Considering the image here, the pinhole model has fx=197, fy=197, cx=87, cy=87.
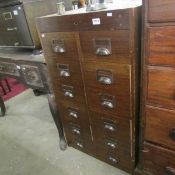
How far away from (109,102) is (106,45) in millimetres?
338

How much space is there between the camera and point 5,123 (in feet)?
7.00

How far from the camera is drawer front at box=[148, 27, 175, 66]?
2.51 ft

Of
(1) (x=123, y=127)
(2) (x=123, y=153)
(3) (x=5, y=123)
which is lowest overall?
(3) (x=5, y=123)

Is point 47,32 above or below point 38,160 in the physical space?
above

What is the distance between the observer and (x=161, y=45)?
80cm

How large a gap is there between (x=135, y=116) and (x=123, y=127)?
0.11m

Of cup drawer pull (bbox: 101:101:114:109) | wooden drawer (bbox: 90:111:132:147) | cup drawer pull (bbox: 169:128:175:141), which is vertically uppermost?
cup drawer pull (bbox: 101:101:114:109)

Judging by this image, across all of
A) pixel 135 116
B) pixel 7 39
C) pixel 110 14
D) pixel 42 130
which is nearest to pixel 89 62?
pixel 110 14

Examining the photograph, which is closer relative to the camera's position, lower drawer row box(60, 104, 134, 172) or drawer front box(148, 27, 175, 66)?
drawer front box(148, 27, 175, 66)

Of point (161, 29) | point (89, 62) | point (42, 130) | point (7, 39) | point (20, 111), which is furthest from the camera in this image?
point (20, 111)

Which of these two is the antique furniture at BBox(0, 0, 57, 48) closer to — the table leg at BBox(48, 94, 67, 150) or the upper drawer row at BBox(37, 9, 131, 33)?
the upper drawer row at BBox(37, 9, 131, 33)

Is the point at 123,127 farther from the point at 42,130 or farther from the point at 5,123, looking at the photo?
the point at 5,123

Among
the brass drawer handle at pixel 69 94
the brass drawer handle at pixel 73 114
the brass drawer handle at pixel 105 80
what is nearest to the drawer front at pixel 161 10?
the brass drawer handle at pixel 105 80

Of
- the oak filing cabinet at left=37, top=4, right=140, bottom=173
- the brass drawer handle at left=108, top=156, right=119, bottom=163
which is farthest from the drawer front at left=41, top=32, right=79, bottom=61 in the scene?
the brass drawer handle at left=108, top=156, right=119, bottom=163
